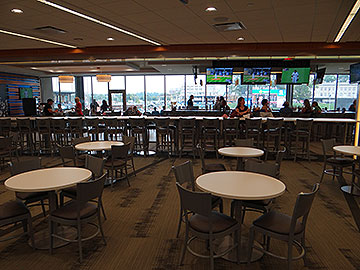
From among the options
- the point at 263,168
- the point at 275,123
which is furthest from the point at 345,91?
the point at 263,168

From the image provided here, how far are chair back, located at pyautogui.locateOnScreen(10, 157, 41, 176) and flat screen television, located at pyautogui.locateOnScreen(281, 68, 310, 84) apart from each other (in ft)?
26.3

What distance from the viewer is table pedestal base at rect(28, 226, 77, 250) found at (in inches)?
120

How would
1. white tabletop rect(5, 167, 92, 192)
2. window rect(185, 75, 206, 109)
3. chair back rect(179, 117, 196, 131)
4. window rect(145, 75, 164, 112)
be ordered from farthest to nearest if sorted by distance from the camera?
window rect(145, 75, 164, 112) → window rect(185, 75, 206, 109) → chair back rect(179, 117, 196, 131) → white tabletop rect(5, 167, 92, 192)

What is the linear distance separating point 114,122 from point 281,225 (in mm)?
5762

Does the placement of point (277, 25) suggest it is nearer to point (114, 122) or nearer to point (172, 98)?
point (114, 122)

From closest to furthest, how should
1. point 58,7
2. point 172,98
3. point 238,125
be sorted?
point 58,7 < point 238,125 < point 172,98

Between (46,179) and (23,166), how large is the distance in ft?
2.20

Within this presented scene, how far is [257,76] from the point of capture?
30.4 feet

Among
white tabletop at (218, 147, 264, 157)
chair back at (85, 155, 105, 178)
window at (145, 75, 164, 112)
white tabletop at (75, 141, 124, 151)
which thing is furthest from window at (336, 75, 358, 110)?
chair back at (85, 155, 105, 178)

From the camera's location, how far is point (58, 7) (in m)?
4.43

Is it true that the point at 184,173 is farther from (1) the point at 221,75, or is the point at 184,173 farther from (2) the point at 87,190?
(1) the point at 221,75

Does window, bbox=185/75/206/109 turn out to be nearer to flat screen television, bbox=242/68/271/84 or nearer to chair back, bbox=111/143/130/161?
flat screen television, bbox=242/68/271/84

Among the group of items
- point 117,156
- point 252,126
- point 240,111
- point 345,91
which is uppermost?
point 345,91

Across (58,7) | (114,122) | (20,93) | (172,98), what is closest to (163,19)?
(58,7)
